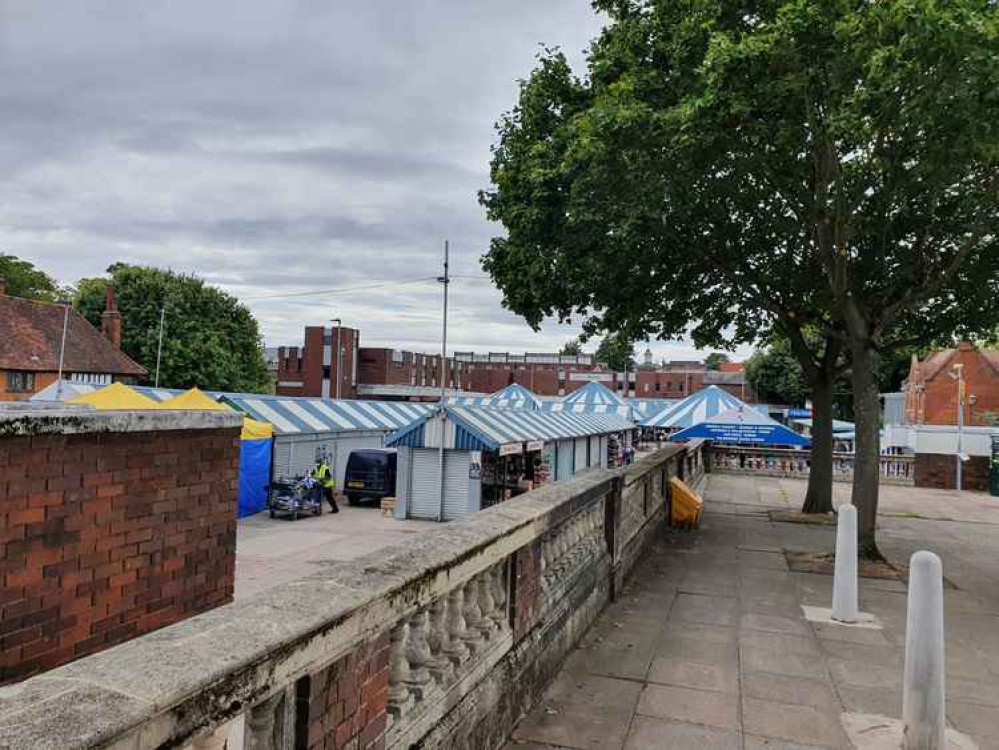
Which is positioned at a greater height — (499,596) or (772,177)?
(772,177)

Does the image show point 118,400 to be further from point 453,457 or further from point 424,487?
point 453,457

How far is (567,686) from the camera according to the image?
4.92 metres

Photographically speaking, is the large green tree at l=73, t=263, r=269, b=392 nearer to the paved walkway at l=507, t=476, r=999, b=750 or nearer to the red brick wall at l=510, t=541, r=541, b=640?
the paved walkway at l=507, t=476, r=999, b=750

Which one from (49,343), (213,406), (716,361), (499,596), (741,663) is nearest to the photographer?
(499,596)

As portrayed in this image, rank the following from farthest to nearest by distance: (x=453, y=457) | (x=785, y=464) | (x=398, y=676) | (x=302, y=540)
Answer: (x=785, y=464) < (x=453, y=457) < (x=302, y=540) < (x=398, y=676)

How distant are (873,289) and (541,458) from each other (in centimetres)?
1343

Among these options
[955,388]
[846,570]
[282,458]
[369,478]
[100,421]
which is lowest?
[369,478]

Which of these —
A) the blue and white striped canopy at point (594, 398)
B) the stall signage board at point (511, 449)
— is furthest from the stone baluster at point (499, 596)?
the blue and white striped canopy at point (594, 398)

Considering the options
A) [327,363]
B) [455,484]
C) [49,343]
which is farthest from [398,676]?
[327,363]

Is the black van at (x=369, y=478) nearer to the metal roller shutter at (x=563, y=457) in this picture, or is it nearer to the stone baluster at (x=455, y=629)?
the metal roller shutter at (x=563, y=457)

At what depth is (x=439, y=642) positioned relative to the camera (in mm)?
3277

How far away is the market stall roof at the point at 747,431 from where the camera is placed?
16.3m

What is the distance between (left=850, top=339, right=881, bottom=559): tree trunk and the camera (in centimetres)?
996

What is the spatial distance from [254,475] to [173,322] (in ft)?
123
